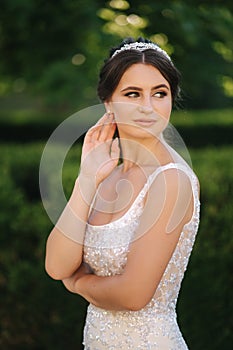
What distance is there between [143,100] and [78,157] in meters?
4.14

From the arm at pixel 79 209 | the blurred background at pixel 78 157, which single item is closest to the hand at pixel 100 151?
the arm at pixel 79 209

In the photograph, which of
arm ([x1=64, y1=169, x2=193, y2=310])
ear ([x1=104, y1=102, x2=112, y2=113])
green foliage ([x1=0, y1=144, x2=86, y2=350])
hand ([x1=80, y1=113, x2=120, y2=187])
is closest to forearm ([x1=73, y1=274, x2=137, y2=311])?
arm ([x1=64, y1=169, x2=193, y2=310])

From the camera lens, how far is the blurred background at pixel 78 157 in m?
4.61

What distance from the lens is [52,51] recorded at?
6891 mm

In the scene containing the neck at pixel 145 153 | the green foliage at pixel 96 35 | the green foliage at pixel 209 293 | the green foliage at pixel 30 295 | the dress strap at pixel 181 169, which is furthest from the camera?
the green foliage at pixel 96 35

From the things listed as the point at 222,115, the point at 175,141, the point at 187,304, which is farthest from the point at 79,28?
the point at 222,115

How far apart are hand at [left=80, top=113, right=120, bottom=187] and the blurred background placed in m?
0.65

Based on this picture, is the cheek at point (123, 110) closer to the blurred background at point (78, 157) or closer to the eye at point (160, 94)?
the eye at point (160, 94)

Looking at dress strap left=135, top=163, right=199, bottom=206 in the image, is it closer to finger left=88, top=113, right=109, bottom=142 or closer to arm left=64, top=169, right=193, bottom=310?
arm left=64, top=169, right=193, bottom=310

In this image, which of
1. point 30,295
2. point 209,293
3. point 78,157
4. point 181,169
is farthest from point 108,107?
point 78,157

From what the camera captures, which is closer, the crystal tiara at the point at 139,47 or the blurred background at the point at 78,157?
the crystal tiara at the point at 139,47

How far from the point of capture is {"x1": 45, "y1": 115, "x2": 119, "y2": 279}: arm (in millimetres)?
2715

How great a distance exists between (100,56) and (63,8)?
530 mm

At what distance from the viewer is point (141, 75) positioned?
2.70m
